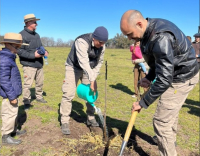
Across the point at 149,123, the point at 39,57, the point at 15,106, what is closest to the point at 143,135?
the point at 149,123

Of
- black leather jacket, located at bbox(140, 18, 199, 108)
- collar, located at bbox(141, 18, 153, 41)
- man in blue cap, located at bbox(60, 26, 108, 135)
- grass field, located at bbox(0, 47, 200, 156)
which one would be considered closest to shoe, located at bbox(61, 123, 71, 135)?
man in blue cap, located at bbox(60, 26, 108, 135)

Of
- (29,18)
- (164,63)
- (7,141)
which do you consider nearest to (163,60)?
(164,63)

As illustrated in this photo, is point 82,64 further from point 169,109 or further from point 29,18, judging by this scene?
point 29,18

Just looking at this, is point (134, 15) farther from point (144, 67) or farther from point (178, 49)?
point (144, 67)

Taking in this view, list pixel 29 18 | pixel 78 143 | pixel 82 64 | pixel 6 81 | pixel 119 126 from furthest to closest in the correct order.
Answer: pixel 29 18, pixel 119 126, pixel 78 143, pixel 82 64, pixel 6 81

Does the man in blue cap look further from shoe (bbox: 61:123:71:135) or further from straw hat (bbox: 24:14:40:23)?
straw hat (bbox: 24:14:40:23)

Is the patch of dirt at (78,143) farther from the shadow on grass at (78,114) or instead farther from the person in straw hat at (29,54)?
the person in straw hat at (29,54)

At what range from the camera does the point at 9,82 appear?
3.39 meters

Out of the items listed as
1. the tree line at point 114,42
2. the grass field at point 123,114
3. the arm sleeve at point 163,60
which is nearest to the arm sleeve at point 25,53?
the grass field at point 123,114

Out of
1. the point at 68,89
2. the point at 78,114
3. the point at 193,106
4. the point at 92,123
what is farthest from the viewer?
the point at 193,106

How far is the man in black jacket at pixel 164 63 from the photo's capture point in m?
2.28

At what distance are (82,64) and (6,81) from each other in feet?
4.42

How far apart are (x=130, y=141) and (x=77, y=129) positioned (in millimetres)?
1212

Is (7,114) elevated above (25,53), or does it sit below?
below
